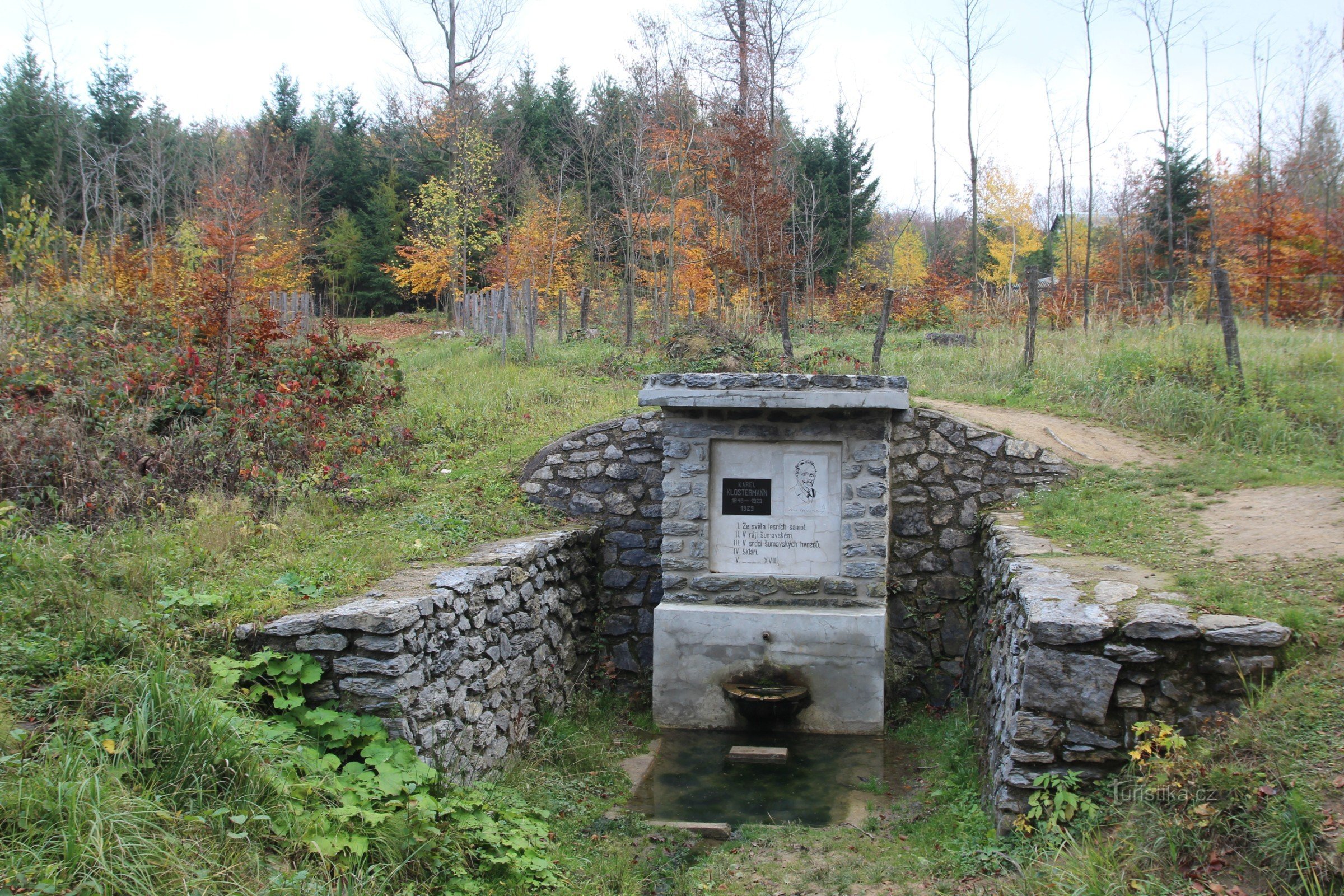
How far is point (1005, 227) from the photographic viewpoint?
2945 cm

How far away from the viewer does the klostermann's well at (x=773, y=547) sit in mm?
7039

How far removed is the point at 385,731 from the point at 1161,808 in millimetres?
3763

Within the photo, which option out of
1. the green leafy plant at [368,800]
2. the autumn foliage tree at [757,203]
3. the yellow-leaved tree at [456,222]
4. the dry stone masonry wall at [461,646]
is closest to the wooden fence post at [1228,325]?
the autumn foliage tree at [757,203]

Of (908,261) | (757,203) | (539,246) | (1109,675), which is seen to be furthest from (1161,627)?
(908,261)

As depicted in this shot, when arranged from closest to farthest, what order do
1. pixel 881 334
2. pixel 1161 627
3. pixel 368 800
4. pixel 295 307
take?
1. pixel 368 800
2. pixel 1161 627
3. pixel 881 334
4. pixel 295 307

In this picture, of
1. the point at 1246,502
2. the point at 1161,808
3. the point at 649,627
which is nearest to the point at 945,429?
the point at 1246,502

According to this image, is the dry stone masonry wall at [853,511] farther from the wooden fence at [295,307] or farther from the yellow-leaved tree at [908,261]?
the yellow-leaved tree at [908,261]

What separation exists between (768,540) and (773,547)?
75mm

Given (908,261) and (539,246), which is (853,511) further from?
(908,261)

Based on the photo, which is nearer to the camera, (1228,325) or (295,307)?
(1228,325)

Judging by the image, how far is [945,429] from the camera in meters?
8.12

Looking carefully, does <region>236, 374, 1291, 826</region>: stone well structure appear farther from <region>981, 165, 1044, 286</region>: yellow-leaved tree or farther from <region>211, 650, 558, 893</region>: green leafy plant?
<region>981, 165, 1044, 286</region>: yellow-leaved tree

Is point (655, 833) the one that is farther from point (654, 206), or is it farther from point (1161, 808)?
point (654, 206)

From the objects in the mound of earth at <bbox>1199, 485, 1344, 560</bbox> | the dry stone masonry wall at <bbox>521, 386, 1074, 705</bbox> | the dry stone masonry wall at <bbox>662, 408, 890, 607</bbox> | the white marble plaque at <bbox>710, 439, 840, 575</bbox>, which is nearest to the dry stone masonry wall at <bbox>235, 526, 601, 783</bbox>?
the dry stone masonry wall at <bbox>521, 386, 1074, 705</bbox>
